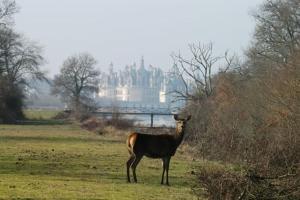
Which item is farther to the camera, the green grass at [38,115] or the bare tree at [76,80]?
the bare tree at [76,80]

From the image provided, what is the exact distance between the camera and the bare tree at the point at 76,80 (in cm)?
12500

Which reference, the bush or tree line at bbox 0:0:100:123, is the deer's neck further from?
tree line at bbox 0:0:100:123

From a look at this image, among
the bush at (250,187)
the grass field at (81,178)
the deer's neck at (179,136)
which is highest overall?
the deer's neck at (179,136)

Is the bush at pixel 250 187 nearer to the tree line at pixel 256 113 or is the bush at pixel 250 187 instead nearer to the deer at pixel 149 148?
the tree line at pixel 256 113

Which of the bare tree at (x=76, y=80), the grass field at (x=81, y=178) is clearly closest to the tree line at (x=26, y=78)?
the bare tree at (x=76, y=80)

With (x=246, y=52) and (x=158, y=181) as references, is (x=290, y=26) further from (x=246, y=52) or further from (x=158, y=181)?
(x=158, y=181)

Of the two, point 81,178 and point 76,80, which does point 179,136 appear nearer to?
point 81,178

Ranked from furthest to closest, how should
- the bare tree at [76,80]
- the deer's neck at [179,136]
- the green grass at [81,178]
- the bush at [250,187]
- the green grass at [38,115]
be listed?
the bare tree at [76,80]
the green grass at [38,115]
the deer's neck at [179,136]
the green grass at [81,178]
the bush at [250,187]

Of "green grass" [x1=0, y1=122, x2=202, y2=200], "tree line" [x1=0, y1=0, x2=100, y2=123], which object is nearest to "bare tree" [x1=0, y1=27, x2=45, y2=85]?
"tree line" [x1=0, y1=0, x2=100, y2=123]

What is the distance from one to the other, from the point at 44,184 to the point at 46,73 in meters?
87.4

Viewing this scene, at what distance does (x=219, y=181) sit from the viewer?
43.3 ft

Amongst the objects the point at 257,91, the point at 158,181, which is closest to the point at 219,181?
the point at 158,181

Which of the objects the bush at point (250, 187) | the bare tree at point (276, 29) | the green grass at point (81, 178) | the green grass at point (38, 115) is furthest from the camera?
the green grass at point (38, 115)

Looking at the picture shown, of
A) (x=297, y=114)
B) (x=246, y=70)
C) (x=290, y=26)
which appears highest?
(x=290, y=26)
